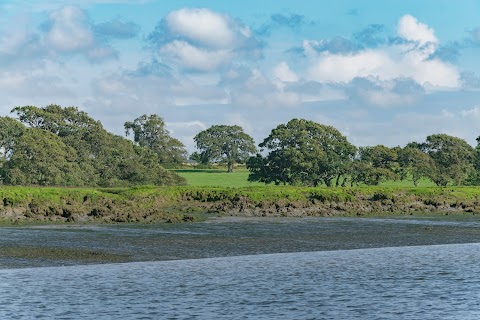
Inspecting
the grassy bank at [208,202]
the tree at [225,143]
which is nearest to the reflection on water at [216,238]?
the grassy bank at [208,202]

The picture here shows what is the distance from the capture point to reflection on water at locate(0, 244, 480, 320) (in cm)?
1964

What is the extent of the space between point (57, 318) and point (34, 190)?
3668 centimetres

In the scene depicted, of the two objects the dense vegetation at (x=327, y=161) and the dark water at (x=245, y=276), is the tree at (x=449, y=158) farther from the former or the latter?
the dark water at (x=245, y=276)

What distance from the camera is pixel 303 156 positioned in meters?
90.6

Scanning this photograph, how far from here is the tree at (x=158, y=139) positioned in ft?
488

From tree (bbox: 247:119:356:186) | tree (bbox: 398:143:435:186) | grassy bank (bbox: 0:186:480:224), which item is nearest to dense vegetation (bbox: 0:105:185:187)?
tree (bbox: 247:119:356:186)

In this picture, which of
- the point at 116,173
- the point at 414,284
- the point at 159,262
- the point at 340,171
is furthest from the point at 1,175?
the point at 414,284

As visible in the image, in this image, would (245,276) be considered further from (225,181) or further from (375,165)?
(225,181)

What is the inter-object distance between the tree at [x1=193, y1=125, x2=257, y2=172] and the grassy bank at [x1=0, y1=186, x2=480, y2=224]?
3308 inches

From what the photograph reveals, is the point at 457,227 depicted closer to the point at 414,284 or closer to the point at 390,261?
the point at 390,261

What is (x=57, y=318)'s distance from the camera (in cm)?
1862

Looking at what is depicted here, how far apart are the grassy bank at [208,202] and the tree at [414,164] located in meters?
30.2

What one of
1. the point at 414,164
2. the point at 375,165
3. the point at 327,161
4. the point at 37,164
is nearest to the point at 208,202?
the point at 37,164

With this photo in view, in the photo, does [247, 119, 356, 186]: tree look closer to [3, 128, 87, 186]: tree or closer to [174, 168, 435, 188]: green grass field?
[174, 168, 435, 188]: green grass field
